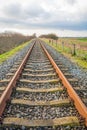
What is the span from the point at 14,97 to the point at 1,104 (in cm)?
101

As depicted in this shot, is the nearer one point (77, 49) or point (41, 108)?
point (41, 108)

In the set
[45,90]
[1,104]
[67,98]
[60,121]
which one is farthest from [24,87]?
[60,121]

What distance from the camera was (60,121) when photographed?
4.93 metres

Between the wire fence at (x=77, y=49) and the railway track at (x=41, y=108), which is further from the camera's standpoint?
the wire fence at (x=77, y=49)

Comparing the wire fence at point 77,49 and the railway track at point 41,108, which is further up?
the railway track at point 41,108

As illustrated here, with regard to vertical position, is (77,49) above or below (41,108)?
below

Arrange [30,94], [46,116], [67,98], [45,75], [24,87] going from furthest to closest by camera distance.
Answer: [45,75]
[24,87]
[30,94]
[67,98]
[46,116]

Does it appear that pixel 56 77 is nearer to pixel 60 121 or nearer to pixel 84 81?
pixel 84 81

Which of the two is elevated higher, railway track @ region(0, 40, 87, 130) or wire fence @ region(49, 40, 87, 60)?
railway track @ region(0, 40, 87, 130)

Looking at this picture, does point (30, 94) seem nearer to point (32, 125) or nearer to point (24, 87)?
point (24, 87)

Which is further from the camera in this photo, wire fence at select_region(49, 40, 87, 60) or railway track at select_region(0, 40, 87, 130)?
wire fence at select_region(49, 40, 87, 60)

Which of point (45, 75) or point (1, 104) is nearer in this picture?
point (1, 104)

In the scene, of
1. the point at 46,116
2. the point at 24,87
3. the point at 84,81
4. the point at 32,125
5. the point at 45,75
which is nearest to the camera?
the point at 32,125

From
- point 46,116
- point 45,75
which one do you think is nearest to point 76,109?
point 46,116
